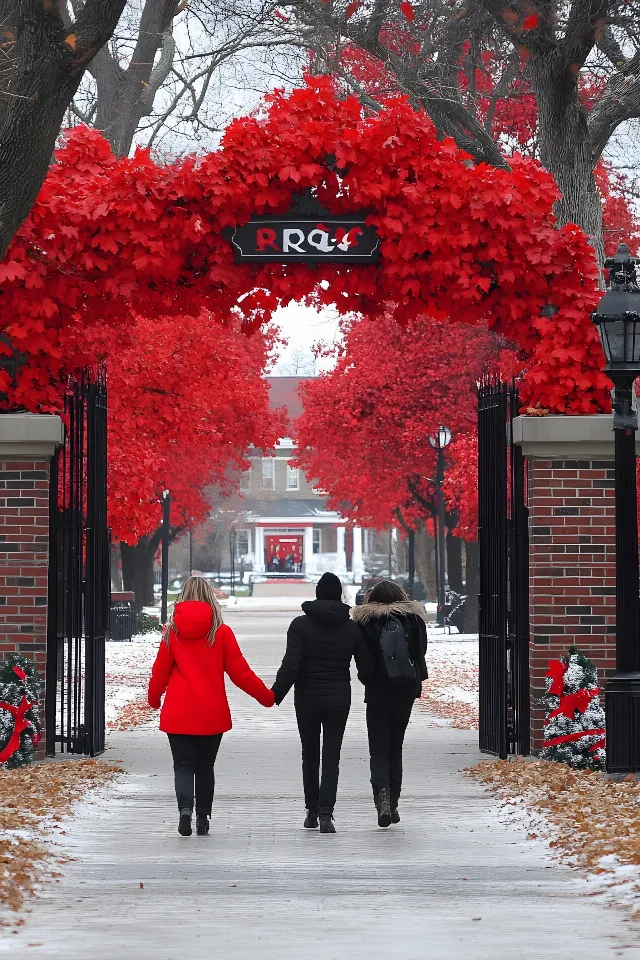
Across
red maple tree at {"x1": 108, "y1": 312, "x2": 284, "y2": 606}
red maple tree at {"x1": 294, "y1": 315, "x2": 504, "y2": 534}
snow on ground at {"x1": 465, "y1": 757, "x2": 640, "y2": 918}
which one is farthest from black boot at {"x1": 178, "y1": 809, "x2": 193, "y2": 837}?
red maple tree at {"x1": 294, "y1": 315, "x2": 504, "y2": 534}

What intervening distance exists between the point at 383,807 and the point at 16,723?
3741 mm

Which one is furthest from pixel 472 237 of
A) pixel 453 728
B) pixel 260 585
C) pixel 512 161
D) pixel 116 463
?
pixel 260 585

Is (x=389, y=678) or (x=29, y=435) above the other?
(x=29, y=435)

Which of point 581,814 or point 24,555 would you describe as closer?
point 581,814

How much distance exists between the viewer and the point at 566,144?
1577cm

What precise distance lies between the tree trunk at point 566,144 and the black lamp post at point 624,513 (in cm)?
434

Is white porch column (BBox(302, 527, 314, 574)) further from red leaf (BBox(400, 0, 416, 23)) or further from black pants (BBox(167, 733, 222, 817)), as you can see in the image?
black pants (BBox(167, 733, 222, 817))

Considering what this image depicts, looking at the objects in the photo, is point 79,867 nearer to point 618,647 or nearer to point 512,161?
point 618,647

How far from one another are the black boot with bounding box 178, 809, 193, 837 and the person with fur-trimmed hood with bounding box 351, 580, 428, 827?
4.16ft

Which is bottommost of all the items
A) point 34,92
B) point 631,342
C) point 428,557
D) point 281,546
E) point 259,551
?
point 428,557

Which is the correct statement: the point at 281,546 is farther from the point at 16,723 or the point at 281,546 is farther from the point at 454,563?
the point at 16,723

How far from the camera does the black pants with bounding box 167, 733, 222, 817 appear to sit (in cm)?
965

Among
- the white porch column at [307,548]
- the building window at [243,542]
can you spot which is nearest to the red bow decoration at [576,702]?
the white porch column at [307,548]

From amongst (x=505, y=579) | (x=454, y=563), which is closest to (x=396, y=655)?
(x=505, y=579)
